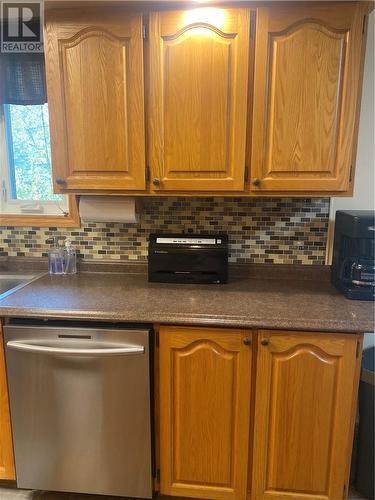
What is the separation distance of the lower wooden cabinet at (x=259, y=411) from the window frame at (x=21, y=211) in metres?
0.92

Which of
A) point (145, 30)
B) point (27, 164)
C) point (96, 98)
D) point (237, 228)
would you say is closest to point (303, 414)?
point (237, 228)

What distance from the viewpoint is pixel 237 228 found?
182 centimetres

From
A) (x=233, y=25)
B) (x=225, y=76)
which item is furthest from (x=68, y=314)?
(x=233, y=25)

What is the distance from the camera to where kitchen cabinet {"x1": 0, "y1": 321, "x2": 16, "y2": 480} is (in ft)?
4.73

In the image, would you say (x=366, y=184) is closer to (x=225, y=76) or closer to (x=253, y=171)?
(x=253, y=171)

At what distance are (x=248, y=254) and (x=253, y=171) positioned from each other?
51cm

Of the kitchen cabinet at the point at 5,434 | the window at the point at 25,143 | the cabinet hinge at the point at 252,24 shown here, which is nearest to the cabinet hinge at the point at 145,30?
the cabinet hinge at the point at 252,24

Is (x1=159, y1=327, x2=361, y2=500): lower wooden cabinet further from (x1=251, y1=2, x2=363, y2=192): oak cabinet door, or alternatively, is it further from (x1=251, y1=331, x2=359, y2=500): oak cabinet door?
(x1=251, y1=2, x2=363, y2=192): oak cabinet door

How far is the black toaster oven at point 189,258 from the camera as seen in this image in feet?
5.41

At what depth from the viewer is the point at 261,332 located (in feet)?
4.32

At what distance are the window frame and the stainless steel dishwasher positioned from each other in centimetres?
70

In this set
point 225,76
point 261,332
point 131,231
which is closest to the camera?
point 261,332

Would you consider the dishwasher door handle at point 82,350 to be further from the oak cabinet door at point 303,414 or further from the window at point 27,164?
the window at point 27,164

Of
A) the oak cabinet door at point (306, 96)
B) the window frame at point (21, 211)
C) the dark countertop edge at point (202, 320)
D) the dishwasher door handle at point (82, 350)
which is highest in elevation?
the oak cabinet door at point (306, 96)
